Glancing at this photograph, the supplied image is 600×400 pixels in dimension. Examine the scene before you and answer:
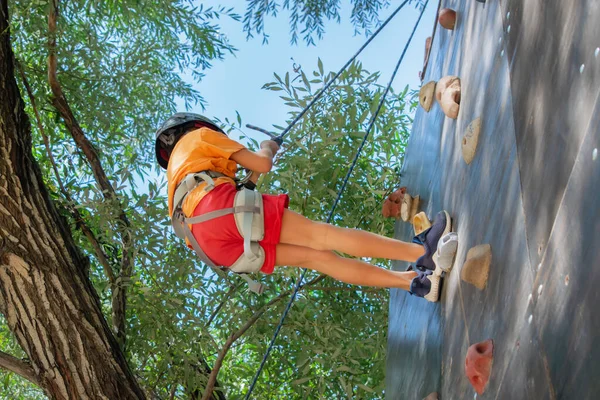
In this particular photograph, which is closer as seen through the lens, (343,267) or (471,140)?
(471,140)

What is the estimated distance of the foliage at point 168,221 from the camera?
480cm

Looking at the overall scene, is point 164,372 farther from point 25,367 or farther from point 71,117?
point 71,117

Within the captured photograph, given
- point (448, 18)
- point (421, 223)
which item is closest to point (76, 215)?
point (421, 223)

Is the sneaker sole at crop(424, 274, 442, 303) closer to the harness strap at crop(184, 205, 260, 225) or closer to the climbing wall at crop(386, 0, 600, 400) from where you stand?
the climbing wall at crop(386, 0, 600, 400)

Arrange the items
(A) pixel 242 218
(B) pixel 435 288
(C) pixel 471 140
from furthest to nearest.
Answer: (A) pixel 242 218, (B) pixel 435 288, (C) pixel 471 140

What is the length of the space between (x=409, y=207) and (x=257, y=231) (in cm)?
107

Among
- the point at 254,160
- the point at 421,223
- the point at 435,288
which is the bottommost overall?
the point at 435,288

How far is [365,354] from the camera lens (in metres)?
5.00

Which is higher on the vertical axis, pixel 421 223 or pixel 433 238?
pixel 421 223

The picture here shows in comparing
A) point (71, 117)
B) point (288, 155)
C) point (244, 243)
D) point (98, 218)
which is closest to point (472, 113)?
point (244, 243)

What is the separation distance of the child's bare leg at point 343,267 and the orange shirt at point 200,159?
0.37 meters

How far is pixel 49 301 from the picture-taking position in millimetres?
3652

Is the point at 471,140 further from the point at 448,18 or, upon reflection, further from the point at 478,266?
the point at 448,18

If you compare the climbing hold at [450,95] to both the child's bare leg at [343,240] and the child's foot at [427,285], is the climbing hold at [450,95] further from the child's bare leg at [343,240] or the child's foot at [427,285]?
the child's foot at [427,285]
